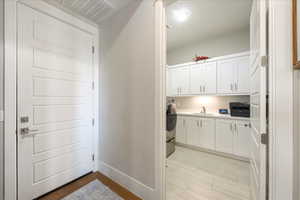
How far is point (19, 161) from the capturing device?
1473 millimetres

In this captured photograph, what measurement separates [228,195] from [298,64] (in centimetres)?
183

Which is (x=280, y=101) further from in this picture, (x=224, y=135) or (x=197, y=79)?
(x=197, y=79)

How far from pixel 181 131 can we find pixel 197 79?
1.52 m

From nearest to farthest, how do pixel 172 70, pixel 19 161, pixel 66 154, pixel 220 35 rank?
pixel 19 161 → pixel 66 154 → pixel 220 35 → pixel 172 70

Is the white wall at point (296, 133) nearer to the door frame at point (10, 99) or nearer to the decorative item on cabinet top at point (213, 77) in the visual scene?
the decorative item on cabinet top at point (213, 77)

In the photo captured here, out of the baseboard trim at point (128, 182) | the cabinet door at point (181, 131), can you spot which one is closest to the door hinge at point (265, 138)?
the baseboard trim at point (128, 182)

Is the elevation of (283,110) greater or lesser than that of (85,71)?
lesser

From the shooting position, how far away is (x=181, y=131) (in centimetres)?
354

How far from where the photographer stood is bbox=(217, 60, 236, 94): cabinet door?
9.39 feet

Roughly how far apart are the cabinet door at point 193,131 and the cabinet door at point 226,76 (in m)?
0.97

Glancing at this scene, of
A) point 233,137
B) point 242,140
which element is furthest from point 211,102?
point 242,140

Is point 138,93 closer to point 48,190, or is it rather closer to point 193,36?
point 48,190

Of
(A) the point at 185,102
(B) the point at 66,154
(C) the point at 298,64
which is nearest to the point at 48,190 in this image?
(B) the point at 66,154

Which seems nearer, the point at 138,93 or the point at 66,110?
the point at 138,93
